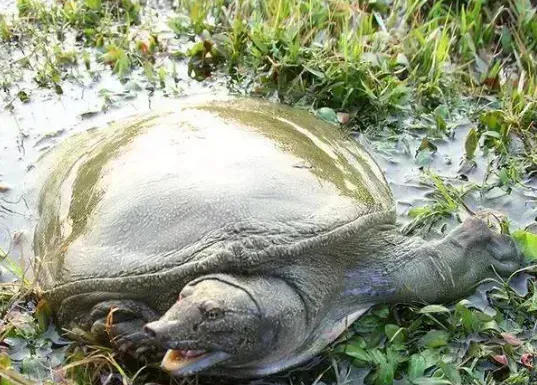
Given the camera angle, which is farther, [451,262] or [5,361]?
[451,262]

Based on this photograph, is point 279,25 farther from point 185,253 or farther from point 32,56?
point 185,253

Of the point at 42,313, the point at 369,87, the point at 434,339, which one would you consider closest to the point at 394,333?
the point at 434,339

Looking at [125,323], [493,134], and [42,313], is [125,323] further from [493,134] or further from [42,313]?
[493,134]

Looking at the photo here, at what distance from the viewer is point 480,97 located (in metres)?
3.52

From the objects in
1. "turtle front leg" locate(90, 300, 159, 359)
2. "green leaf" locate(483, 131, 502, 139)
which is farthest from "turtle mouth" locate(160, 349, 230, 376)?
"green leaf" locate(483, 131, 502, 139)

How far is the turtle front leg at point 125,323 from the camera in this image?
6.92 ft

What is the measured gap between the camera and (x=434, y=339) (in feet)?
7.78

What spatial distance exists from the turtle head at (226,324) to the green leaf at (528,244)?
992mm

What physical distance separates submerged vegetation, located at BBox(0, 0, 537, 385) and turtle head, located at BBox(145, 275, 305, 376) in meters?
0.21

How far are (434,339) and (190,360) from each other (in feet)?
2.77

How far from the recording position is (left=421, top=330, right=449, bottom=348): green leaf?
7.77 feet

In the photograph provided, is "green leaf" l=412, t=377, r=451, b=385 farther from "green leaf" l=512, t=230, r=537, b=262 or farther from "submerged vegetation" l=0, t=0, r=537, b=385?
"green leaf" l=512, t=230, r=537, b=262

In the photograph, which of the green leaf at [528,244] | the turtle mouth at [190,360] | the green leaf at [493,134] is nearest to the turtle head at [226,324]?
the turtle mouth at [190,360]

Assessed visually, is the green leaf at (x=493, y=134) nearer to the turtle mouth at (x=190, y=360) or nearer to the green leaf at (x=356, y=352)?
the green leaf at (x=356, y=352)
